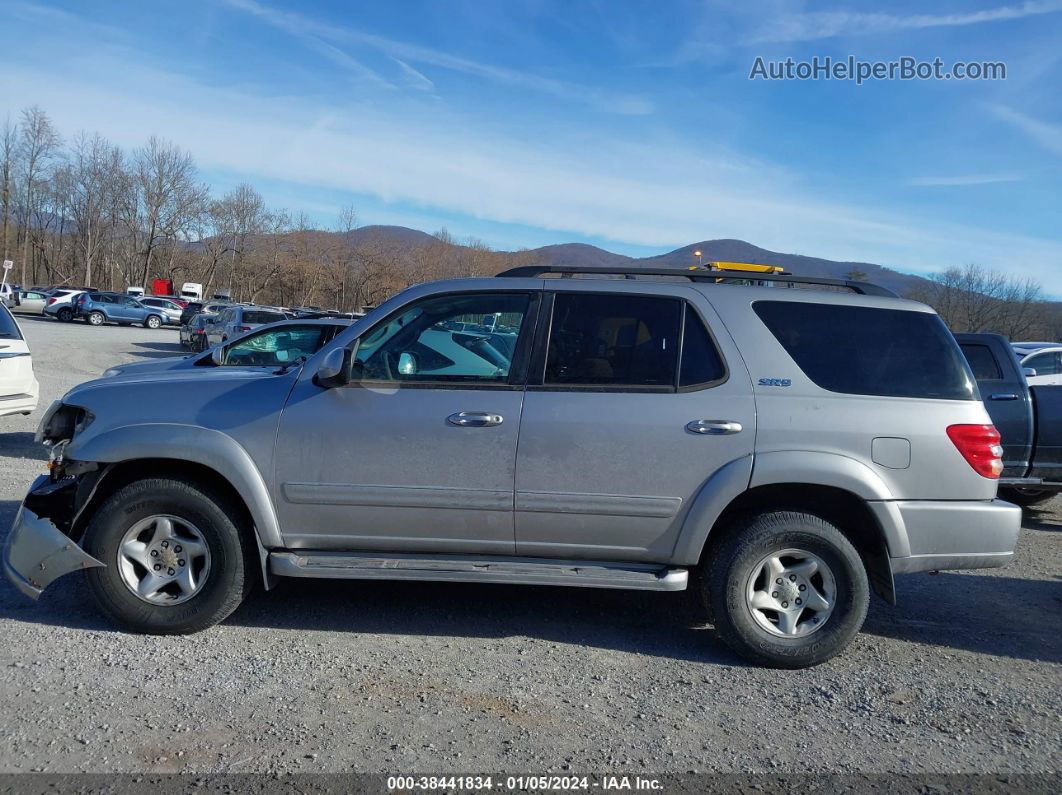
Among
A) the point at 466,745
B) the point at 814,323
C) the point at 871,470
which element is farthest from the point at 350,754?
the point at 814,323

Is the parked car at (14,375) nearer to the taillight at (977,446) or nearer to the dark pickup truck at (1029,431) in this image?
the taillight at (977,446)

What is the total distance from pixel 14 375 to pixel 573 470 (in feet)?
24.3

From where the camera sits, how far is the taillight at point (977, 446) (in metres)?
4.41

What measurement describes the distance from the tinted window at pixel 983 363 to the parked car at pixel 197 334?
2100 cm

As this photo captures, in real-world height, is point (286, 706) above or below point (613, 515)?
below

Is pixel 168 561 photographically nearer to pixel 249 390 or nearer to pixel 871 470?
pixel 249 390

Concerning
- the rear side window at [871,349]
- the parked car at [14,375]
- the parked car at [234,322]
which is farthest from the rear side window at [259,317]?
the rear side window at [871,349]

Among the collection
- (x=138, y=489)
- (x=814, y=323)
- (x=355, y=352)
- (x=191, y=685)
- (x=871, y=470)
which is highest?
(x=814, y=323)

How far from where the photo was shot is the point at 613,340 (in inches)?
181

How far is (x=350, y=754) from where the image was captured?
3420 millimetres

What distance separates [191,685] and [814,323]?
3.63 m

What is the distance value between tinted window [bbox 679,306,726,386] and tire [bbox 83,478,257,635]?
2531mm

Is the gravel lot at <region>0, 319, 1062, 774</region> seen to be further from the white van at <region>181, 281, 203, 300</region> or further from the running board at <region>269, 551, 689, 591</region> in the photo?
the white van at <region>181, 281, 203, 300</region>

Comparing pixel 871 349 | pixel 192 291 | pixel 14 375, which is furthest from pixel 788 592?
pixel 192 291
